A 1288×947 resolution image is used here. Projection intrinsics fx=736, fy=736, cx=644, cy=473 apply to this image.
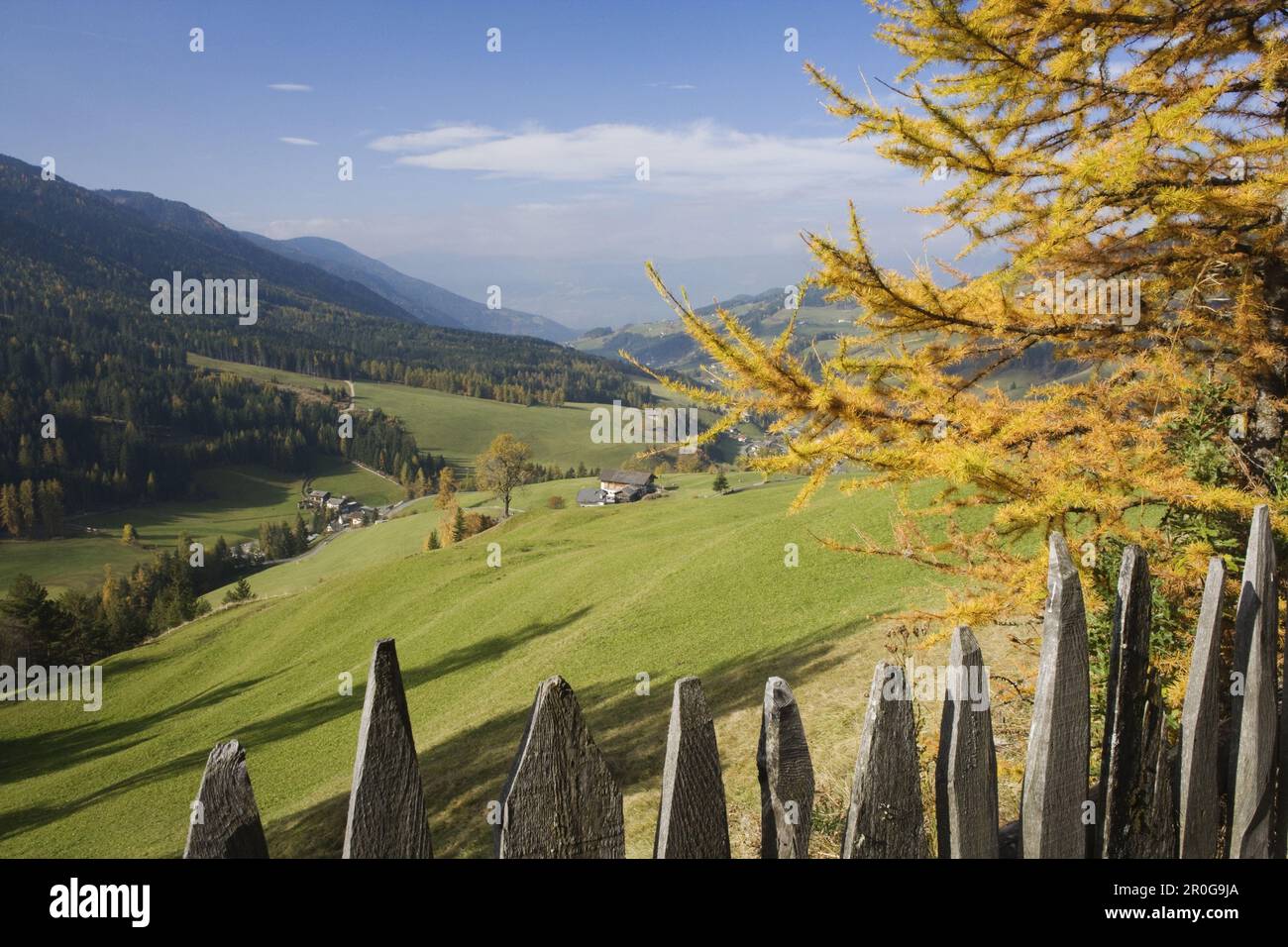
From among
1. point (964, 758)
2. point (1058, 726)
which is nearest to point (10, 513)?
point (964, 758)

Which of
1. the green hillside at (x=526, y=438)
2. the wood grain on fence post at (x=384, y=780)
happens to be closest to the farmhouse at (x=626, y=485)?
the green hillside at (x=526, y=438)

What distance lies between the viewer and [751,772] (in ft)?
31.4

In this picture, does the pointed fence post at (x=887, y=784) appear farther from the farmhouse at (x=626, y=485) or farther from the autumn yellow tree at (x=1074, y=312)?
the farmhouse at (x=626, y=485)

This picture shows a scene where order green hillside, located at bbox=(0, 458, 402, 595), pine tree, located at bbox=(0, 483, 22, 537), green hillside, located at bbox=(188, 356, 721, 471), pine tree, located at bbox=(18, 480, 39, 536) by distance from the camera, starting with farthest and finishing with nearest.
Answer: green hillside, located at bbox=(188, 356, 721, 471) → pine tree, located at bbox=(18, 480, 39, 536) → pine tree, located at bbox=(0, 483, 22, 537) → green hillside, located at bbox=(0, 458, 402, 595)

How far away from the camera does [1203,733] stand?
244cm

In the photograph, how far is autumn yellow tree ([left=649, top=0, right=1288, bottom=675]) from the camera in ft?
14.8

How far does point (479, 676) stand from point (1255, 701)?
2273cm

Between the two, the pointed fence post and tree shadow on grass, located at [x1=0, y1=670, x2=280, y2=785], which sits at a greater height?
the pointed fence post

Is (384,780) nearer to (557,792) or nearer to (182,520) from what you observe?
(557,792)

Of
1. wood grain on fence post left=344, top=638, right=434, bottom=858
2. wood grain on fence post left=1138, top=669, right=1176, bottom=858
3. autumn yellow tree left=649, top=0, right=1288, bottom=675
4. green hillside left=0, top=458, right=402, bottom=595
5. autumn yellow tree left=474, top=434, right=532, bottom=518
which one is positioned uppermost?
autumn yellow tree left=649, top=0, right=1288, bottom=675

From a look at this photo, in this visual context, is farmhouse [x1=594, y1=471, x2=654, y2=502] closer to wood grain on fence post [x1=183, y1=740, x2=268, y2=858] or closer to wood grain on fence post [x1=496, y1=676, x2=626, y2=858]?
wood grain on fence post [x1=496, y1=676, x2=626, y2=858]

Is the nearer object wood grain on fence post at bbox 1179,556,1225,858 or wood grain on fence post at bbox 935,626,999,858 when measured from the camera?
wood grain on fence post at bbox 935,626,999,858

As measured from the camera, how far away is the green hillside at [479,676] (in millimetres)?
12305

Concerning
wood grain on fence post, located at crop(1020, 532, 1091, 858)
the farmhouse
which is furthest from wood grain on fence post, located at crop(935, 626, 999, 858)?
the farmhouse
